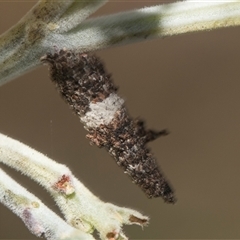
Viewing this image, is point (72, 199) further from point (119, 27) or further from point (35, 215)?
point (119, 27)

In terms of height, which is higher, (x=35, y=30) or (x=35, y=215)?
(x=35, y=30)

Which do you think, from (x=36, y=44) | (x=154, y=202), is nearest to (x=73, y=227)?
(x=36, y=44)

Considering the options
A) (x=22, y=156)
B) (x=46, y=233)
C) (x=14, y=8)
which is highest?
(x=14, y=8)

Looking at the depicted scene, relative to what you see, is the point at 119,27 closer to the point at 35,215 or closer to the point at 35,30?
the point at 35,30

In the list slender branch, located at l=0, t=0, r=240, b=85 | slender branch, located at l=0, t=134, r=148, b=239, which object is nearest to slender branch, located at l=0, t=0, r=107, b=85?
slender branch, located at l=0, t=0, r=240, b=85

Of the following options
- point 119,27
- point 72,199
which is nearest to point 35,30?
point 119,27

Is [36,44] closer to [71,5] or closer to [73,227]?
[71,5]
